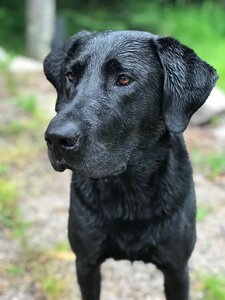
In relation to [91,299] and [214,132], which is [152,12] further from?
[91,299]

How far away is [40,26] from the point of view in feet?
34.7

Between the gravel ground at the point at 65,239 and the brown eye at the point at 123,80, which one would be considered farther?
the gravel ground at the point at 65,239

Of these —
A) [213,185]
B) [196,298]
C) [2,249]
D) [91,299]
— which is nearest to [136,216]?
[91,299]

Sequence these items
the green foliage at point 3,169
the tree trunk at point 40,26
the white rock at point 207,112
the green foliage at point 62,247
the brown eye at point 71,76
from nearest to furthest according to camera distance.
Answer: the brown eye at point 71,76 → the green foliage at point 62,247 → the green foliage at point 3,169 → the white rock at point 207,112 → the tree trunk at point 40,26

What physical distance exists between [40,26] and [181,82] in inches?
332

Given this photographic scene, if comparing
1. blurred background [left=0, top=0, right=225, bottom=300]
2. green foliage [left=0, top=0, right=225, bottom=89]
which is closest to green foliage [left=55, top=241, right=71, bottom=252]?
blurred background [left=0, top=0, right=225, bottom=300]

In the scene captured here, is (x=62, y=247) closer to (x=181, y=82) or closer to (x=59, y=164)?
(x=59, y=164)

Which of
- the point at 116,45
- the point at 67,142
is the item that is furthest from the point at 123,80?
the point at 67,142

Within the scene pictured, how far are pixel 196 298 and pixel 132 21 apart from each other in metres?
9.30

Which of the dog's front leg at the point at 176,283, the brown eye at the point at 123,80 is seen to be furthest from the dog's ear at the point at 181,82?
the dog's front leg at the point at 176,283

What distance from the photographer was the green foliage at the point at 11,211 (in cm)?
424

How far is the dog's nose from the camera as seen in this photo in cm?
222

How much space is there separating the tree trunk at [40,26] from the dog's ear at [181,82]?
7.93 meters

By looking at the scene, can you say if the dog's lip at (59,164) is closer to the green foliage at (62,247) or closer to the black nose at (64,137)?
the black nose at (64,137)
